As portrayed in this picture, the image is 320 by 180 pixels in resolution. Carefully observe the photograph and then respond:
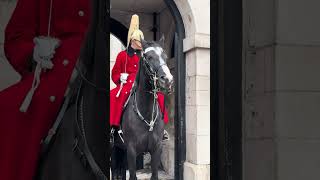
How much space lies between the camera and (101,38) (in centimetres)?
177

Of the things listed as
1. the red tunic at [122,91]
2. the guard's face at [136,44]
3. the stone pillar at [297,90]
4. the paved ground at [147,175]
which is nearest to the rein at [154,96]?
the red tunic at [122,91]

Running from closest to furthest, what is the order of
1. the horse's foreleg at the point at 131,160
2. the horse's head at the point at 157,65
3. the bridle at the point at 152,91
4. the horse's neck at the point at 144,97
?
the horse's head at the point at 157,65 < the bridle at the point at 152,91 < the horse's neck at the point at 144,97 < the horse's foreleg at the point at 131,160

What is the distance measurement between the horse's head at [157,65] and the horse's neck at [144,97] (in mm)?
201

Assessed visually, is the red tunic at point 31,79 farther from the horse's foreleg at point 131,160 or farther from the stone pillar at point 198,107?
the stone pillar at point 198,107

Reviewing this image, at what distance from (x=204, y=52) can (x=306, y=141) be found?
15.4 ft

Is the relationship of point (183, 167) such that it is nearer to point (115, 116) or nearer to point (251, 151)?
point (115, 116)

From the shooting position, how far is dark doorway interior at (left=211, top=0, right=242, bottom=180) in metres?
1.81

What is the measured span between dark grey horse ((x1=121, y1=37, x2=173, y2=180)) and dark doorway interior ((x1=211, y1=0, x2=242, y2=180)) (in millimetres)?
3157

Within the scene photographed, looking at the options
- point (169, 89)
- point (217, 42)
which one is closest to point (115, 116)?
point (169, 89)

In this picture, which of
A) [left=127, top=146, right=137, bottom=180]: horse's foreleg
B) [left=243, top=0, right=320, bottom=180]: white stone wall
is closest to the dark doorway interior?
[left=243, top=0, right=320, bottom=180]: white stone wall

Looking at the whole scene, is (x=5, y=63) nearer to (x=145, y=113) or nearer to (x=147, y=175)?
(x=145, y=113)

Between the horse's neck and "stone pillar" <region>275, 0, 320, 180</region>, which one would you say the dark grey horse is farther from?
"stone pillar" <region>275, 0, 320, 180</region>

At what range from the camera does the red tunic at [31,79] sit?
65.2 inches

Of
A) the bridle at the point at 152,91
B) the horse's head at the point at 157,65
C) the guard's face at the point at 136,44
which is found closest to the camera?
the horse's head at the point at 157,65
